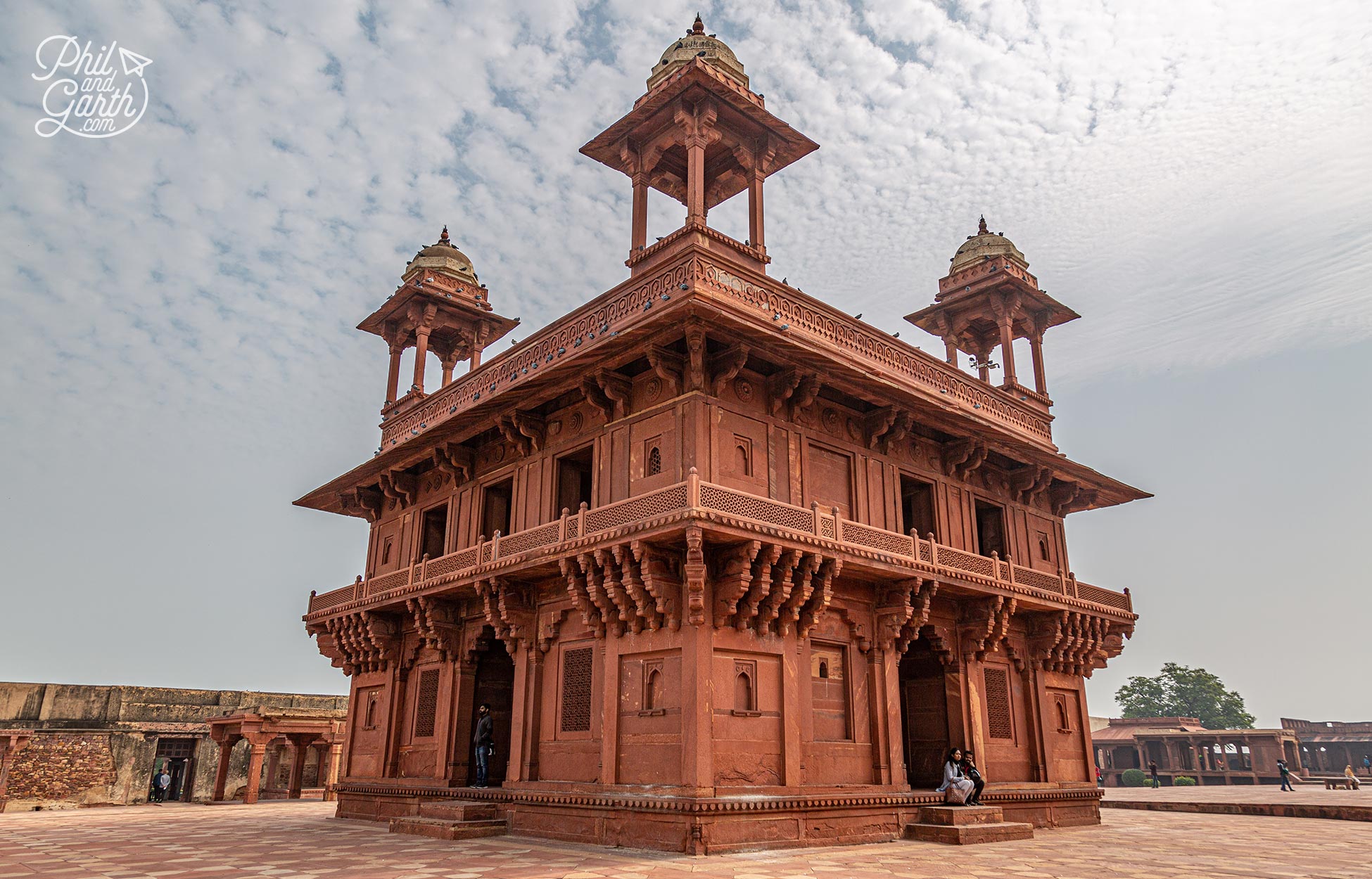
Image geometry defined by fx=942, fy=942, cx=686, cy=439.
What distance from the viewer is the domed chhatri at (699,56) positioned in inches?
628

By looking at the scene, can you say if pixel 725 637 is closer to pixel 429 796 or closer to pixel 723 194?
pixel 429 796

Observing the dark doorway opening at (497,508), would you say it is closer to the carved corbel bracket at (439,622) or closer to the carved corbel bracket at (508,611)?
the carved corbel bracket at (439,622)

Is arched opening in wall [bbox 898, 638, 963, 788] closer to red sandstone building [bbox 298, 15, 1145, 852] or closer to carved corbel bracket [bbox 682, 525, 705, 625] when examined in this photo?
red sandstone building [bbox 298, 15, 1145, 852]

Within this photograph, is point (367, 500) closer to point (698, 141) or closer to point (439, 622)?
point (439, 622)

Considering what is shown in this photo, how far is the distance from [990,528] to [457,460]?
1061 cm

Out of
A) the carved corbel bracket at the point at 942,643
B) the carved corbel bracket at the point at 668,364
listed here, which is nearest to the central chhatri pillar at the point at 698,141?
the carved corbel bracket at the point at 668,364

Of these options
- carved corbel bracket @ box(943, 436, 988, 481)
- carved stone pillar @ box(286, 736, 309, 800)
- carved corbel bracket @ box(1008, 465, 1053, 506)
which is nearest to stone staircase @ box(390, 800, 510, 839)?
carved corbel bracket @ box(943, 436, 988, 481)

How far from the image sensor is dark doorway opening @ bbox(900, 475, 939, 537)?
56.1ft

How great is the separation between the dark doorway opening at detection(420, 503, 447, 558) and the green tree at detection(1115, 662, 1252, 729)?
55485 mm

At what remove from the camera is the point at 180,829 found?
15.9m

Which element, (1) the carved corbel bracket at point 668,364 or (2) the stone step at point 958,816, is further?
(2) the stone step at point 958,816

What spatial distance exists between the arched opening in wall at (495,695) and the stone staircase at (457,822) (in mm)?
1875

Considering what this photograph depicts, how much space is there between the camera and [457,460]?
1800 centimetres

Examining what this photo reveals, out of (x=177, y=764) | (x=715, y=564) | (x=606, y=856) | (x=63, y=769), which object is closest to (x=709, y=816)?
(x=606, y=856)
